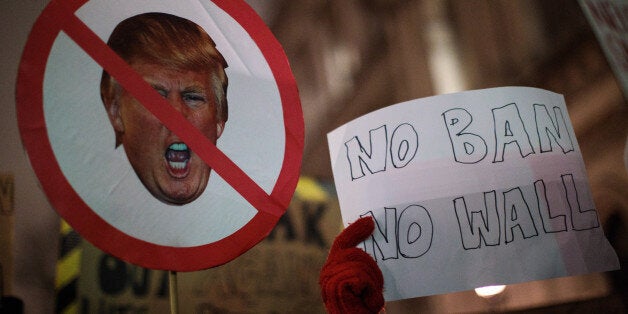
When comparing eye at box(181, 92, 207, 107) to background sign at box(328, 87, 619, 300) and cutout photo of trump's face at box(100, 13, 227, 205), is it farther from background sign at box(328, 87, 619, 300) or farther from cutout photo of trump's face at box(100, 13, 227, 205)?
background sign at box(328, 87, 619, 300)

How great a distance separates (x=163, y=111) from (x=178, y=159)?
49 mm

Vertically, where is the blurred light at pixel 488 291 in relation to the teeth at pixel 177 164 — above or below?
below

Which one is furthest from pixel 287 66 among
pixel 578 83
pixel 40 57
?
pixel 578 83

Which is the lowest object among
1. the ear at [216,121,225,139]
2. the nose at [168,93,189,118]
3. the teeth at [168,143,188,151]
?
the teeth at [168,143,188,151]

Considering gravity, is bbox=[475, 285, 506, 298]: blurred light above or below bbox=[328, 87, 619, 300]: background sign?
below

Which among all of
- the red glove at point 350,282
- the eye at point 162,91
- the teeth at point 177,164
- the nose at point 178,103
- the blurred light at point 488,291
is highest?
the eye at point 162,91

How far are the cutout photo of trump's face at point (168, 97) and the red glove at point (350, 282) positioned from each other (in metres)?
0.15

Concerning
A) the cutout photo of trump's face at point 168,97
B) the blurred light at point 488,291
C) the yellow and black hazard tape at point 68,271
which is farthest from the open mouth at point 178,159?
the blurred light at point 488,291

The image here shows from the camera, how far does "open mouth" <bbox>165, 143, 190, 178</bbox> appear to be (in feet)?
1.67

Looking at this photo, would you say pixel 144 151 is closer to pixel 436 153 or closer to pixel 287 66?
pixel 287 66

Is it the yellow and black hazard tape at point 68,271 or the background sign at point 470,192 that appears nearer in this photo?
the yellow and black hazard tape at point 68,271

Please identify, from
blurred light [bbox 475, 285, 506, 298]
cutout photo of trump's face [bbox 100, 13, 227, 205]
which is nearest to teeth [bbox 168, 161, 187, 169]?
cutout photo of trump's face [bbox 100, 13, 227, 205]

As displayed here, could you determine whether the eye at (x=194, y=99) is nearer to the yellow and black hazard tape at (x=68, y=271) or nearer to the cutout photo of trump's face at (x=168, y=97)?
the cutout photo of trump's face at (x=168, y=97)

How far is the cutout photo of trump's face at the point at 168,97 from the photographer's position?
49cm
